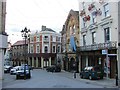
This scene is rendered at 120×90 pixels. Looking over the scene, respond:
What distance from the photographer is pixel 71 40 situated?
43719 mm

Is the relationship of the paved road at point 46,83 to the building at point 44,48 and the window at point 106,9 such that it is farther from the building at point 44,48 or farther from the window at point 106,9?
the building at point 44,48

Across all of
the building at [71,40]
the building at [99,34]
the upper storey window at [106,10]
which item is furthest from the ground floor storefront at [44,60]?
the upper storey window at [106,10]

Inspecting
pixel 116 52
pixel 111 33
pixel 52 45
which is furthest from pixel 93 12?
pixel 52 45

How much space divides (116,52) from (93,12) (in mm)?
8657

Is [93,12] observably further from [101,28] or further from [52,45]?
[52,45]

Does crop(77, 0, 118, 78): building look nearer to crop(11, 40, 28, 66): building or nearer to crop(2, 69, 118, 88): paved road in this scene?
crop(2, 69, 118, 88): paved road

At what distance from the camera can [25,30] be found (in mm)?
33094

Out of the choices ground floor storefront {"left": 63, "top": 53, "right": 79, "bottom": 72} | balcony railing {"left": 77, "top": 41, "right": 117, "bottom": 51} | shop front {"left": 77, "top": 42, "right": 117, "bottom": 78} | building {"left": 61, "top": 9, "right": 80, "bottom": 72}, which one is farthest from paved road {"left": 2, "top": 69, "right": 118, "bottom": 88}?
ground floor storefront {"left": 63, "top": 53, "right": 79, "bottom": 72}

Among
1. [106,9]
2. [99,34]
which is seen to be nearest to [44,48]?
[99,34]

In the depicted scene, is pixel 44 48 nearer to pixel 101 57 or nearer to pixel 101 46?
pixel 101 57

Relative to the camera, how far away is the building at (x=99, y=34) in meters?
27.6

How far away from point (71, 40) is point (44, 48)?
32146 mm

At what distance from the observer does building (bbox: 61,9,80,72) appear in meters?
43.3

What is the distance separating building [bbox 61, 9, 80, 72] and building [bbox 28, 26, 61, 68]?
1999 centimetres
